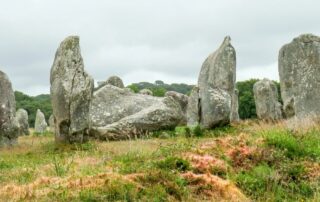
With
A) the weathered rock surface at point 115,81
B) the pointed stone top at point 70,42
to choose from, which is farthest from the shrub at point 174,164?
the weathered rock surface at point 115,81

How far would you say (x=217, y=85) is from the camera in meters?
27.0

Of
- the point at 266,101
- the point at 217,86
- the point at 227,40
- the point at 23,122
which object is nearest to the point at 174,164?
the point at 217,86

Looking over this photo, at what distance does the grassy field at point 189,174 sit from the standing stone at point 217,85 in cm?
817

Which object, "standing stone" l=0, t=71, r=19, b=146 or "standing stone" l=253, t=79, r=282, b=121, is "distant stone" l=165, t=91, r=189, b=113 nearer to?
"standing stone" l=253, t=79, r=282, b=121

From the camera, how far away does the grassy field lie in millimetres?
11109

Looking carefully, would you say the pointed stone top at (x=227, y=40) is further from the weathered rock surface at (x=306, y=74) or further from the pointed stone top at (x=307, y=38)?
the pointed stone top at (x=307, y=38)

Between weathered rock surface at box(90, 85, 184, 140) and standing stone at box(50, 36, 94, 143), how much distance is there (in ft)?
10.1

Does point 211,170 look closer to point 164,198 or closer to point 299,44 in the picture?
point 164,198

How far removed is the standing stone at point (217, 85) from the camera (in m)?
24.8

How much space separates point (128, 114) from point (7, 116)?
623 cm

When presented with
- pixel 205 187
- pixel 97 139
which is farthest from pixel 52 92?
pixel 205 187

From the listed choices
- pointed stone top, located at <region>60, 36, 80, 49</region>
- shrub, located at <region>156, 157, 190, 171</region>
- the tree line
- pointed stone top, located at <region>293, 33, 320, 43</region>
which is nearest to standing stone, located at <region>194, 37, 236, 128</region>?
pointed stone top, located at <region>293, 33, 320, 43</region>

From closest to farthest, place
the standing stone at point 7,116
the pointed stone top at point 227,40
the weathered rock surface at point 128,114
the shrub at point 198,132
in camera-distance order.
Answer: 1. the shrub at point 198,132
2. the standing stone at point 7,116
3. the weathered rock surface at point 128,114
4. the pointed stone top at point 227,40

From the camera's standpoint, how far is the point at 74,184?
11.4m
